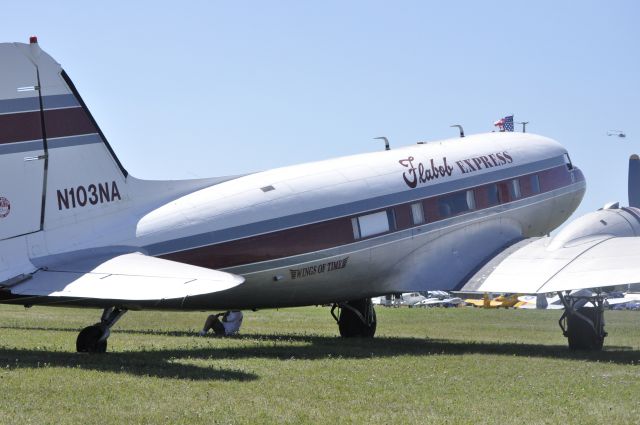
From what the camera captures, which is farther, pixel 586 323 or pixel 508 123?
pixel 508 123

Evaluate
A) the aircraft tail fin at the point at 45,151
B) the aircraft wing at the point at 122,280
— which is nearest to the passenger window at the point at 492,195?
the aircraft tail fin at the point at 45,151

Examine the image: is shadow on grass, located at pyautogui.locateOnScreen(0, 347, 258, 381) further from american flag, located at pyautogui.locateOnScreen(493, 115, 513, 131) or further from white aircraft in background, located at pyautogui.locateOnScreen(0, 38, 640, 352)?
american flag, located at pyautogui.locateOnScreen(493, 115, 513, 131)

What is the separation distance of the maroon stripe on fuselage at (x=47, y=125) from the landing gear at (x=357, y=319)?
9210mm

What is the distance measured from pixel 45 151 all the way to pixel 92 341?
3.20 m

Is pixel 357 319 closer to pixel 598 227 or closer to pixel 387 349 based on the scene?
pixel 387 349

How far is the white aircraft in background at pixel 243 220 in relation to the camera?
559 inches

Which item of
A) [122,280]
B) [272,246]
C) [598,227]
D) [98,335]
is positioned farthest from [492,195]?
[122,280]

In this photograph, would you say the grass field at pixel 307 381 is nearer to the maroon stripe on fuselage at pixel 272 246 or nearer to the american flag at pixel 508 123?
the maroon stripe on fuselage at pixel 272 246

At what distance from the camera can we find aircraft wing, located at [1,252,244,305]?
12570 millimetres

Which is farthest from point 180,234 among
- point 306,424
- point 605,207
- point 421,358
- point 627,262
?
point 605,207

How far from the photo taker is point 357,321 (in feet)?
75.3

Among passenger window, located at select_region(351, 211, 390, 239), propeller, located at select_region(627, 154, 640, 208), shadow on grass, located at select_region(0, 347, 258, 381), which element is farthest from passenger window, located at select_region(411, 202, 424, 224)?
propeller, located at select_region(627, 154, 640, 208)

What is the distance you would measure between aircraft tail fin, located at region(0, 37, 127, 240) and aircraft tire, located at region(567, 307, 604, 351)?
9519 mm

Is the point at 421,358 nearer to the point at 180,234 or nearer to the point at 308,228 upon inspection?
the point at 308,228
